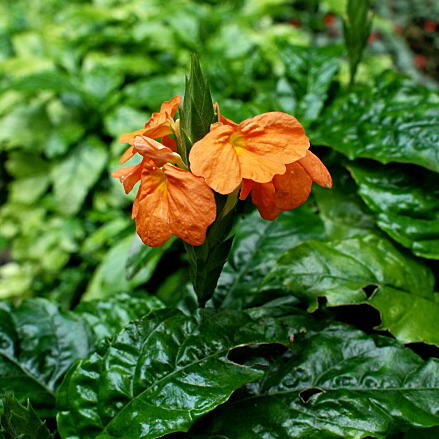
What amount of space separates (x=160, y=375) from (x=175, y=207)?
1.23ft

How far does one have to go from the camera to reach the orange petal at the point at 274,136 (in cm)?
77

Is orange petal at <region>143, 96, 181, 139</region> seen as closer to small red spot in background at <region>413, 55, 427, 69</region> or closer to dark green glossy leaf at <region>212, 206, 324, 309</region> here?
dark green glossy leaf at <region>212, 206, 324, 309</region>

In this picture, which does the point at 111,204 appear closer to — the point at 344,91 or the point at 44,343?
the point at 344,91

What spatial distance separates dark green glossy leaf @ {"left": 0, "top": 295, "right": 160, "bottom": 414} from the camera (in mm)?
1097

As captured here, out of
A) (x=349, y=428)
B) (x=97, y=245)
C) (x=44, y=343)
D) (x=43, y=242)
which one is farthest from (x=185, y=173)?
(x=43, y=242)

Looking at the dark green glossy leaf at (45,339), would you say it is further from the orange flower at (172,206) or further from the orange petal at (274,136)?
the orange petal at (274,136)

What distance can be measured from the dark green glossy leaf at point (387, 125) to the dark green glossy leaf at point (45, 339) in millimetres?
745

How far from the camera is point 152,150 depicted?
787mm

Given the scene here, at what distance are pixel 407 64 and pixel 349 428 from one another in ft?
18.1

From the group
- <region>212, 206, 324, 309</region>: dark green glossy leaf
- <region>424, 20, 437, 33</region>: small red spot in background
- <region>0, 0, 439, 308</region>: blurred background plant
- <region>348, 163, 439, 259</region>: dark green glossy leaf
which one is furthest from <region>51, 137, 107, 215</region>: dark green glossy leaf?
<region>424, 20, 437, 33</region>: small red spot in background

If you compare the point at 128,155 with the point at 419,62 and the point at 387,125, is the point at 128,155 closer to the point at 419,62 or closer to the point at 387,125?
the point at 387,125

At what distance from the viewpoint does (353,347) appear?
101cm

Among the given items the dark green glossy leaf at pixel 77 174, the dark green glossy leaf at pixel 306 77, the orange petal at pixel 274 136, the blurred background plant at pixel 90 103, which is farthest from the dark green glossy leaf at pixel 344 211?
the dark green glossy leaf at pixel 77 174

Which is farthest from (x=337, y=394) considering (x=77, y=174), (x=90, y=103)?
(x=90, y=103)
